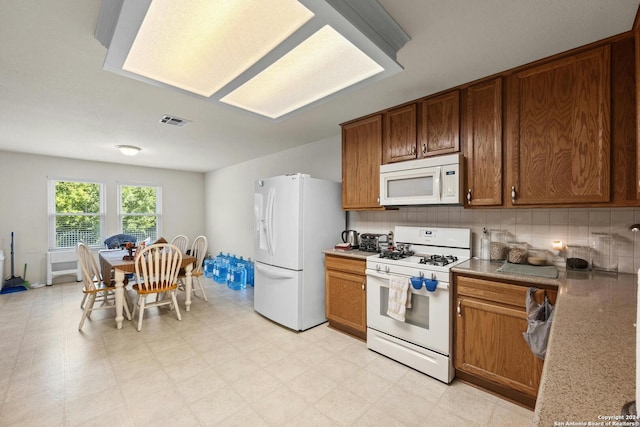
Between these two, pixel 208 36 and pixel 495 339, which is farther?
pixel 495 339

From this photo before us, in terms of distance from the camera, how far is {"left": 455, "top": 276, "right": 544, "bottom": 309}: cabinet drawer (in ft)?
5.81

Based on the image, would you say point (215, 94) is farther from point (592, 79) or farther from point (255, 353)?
point (592, 79)

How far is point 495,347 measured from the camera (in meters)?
1.90

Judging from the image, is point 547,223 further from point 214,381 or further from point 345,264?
point 214,381

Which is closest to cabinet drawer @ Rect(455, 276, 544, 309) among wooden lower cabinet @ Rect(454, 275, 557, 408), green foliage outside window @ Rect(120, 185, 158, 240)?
wooden lower cabinet @ Rect(454, 275, 557, 408)

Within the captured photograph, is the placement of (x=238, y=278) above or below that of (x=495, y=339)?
below

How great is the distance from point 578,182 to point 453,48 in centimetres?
118

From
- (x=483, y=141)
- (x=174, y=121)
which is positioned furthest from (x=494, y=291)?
(x=174, y=121)

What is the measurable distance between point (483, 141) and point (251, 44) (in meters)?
1.82

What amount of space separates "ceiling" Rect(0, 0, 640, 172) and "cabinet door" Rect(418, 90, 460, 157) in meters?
0.13

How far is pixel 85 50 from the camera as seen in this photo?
1.73m

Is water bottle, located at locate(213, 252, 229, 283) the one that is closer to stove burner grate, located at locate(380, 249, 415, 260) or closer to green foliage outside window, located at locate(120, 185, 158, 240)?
green foliage outside window, located at locate(120, 185, 158, 240)

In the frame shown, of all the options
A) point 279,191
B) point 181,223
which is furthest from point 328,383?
point 181,223

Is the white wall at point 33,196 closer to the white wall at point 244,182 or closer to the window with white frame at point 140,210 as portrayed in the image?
the window with white frame at point 140,210
